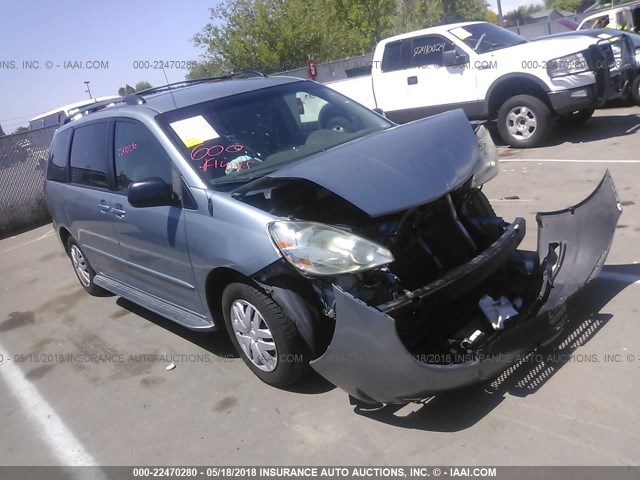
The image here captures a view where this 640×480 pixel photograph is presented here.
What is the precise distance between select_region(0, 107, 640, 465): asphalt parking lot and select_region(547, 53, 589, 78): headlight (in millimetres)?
3505

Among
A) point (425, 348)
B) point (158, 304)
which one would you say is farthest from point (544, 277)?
point (158, 304)

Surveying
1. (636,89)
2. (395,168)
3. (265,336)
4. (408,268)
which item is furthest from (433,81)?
(265,336)

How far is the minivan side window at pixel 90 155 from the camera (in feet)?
16.3

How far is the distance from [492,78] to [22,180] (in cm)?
930

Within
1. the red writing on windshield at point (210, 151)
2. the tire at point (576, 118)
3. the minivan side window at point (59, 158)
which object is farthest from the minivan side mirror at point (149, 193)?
the tire at point (576, 118)

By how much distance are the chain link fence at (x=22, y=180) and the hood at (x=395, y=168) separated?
32.7 feet

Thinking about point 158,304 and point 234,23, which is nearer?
point 158,304

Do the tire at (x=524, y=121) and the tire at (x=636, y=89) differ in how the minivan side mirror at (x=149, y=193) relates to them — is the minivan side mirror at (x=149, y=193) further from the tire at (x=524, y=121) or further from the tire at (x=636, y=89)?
the tire at (x=636, y=89)

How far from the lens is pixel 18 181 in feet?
39.6

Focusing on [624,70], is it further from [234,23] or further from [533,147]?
[234,23]

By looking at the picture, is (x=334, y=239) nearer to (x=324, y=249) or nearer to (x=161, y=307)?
(x=324, y=249)

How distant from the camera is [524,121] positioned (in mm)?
9336

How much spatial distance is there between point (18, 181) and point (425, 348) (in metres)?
11.2

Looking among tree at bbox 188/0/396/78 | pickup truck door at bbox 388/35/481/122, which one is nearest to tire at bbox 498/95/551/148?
pickup truck door at bbox 388/35/481/122
